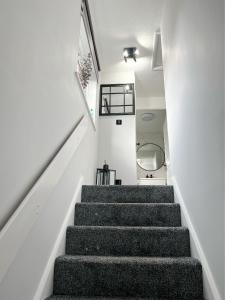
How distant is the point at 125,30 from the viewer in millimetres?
3355

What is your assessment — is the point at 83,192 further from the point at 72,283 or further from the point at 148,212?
the point at 72,283

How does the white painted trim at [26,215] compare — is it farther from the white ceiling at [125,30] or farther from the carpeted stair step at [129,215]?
the white ceiling at [125,30]

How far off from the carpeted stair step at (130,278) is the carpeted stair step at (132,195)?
0.80m

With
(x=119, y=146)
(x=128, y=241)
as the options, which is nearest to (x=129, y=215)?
(x=128, y=241)

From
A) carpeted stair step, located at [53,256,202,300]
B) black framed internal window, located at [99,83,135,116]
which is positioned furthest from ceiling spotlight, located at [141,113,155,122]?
carpeted stair step, located at [53,256,202,300]

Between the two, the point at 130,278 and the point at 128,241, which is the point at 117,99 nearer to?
the point at 128,241

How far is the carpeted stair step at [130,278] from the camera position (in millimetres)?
1300

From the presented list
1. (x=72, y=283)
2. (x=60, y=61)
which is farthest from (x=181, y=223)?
(x=60, y=61)

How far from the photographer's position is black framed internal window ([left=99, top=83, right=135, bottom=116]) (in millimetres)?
4043

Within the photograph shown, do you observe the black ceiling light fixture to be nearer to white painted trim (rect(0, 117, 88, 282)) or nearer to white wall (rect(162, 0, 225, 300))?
white wall (rect(162, 0, 225, 300))

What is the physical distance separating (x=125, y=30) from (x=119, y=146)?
1.71 meters

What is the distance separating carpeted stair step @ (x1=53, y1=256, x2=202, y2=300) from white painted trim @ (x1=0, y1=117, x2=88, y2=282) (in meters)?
0.50

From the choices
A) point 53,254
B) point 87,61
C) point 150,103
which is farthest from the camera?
point 150,103

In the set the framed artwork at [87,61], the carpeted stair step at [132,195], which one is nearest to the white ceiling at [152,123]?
the framed artwork at [87,61]
